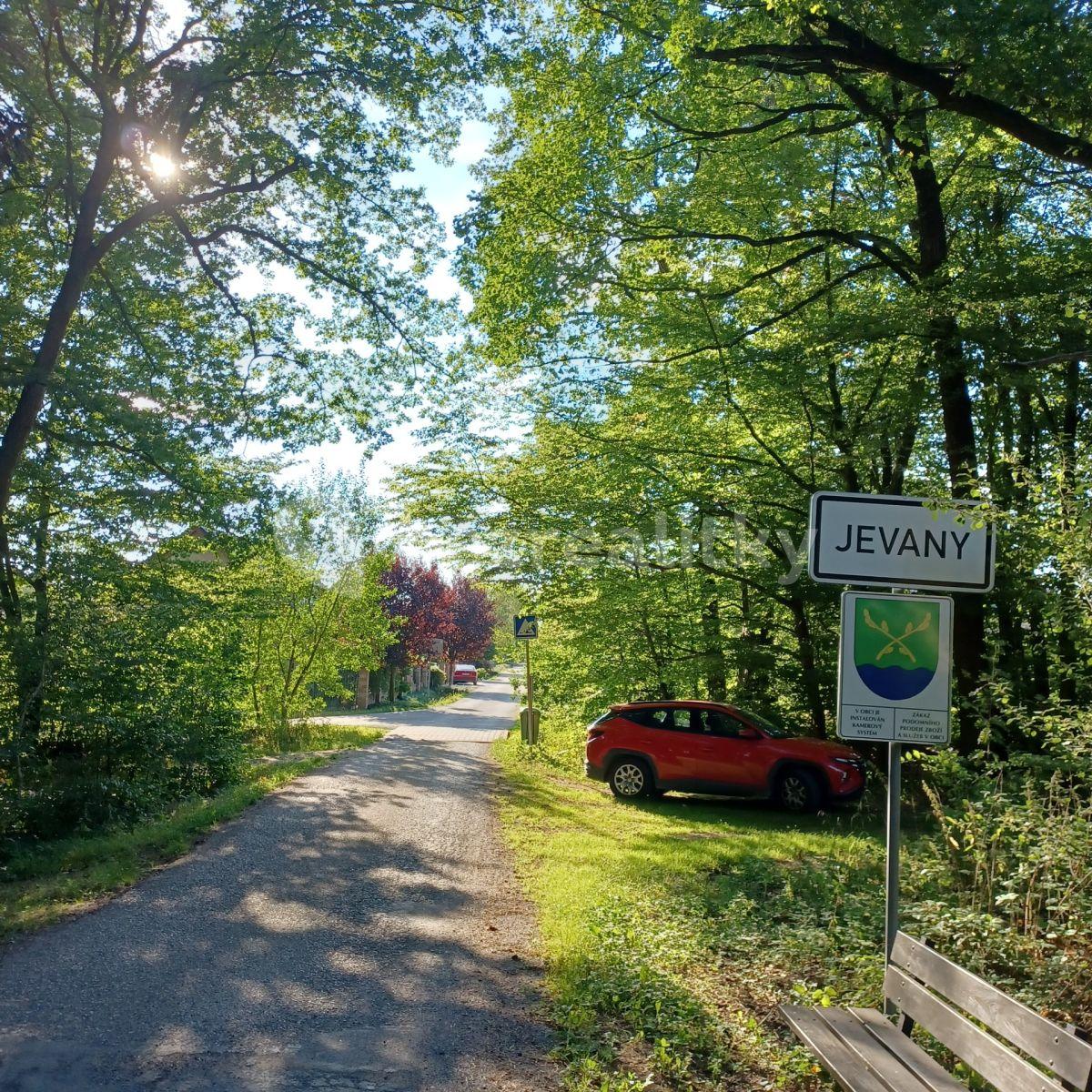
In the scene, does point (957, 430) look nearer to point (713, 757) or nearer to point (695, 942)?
point (713, 757)

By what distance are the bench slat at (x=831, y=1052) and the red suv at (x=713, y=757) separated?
9.54 metres

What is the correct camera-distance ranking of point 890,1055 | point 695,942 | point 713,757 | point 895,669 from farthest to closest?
point 713,757
point 695,942
point 895,669
point 890,1055

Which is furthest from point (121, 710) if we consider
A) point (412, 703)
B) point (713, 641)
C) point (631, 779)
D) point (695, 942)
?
point (412, 703)

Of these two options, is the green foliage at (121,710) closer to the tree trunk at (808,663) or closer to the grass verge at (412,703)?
the tree trunk at (808,663)

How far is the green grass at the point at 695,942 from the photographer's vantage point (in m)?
4.46

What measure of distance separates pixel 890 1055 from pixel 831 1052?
24 cm

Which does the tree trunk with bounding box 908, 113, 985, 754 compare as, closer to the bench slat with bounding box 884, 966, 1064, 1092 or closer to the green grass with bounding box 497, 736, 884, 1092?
the green grass with bounding box 497, 736, 884, 1092

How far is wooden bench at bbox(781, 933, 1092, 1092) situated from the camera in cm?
286

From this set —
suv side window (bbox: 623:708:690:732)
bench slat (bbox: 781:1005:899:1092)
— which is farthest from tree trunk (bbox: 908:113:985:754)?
bench slat (bbox: 781:1005:899:1092)

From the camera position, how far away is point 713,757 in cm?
1443

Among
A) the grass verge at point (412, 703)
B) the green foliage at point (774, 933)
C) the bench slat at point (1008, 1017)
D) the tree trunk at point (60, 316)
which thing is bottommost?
the grass verge at point (412, 703)

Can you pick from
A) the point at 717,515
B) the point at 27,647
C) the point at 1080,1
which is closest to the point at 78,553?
the point at 27,647

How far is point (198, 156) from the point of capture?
582 inches

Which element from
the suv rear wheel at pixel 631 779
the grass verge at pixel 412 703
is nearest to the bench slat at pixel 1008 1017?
the suv rear wheel at pixel 631 779
